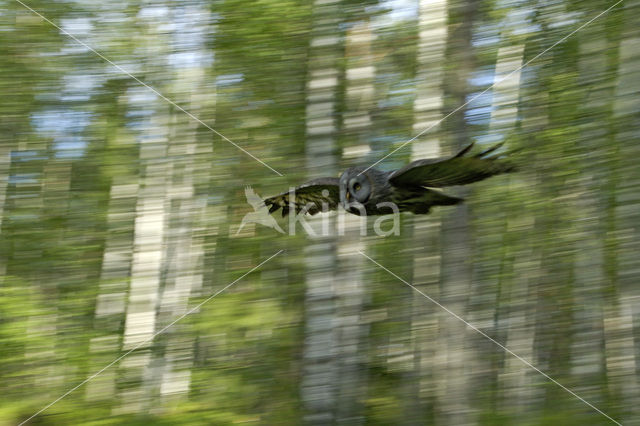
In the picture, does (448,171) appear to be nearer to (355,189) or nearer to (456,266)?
(355,189)

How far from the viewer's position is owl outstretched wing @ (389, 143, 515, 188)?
225cm

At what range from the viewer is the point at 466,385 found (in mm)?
3695

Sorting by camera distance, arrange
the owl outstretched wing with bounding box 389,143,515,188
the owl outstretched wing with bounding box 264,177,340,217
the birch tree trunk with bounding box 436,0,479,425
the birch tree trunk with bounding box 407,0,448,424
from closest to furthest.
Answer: the owl outstretched wing with bounding box 389,143,515,188 < the owl outstretched wing with bounding box 264,177,340,217 < the birch tree trunk with bounding box 436,0,479,425 < the birch tree trunk with bounding box 407,0,448,424

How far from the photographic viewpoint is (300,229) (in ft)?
12.8

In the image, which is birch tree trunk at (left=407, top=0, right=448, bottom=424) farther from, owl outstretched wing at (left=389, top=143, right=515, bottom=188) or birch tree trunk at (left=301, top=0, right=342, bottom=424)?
owl outstretched wing at (left=389, top=143, right=515, bottom=188)

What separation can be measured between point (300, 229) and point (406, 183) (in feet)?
5.12

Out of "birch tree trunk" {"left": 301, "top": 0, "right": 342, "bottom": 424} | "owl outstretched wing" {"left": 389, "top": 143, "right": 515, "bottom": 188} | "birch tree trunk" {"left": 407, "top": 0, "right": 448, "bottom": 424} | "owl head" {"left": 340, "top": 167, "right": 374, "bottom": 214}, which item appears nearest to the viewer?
"owl outstretched wing" {"left": 389, "top": 143, "right": 515, "bottom": 188}

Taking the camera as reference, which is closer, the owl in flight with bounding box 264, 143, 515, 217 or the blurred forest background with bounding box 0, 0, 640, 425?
the owl in flight with bounding box 264, 143, 515, 217

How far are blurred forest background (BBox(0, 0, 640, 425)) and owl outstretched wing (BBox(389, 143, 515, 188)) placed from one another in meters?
1.08

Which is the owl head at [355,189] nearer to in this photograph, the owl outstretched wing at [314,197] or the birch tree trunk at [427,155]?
the owl outstretched wing at [314,197]

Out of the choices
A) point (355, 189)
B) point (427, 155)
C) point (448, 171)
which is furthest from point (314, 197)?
point (427, 155)

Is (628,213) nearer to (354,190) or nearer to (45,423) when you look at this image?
(354,190)

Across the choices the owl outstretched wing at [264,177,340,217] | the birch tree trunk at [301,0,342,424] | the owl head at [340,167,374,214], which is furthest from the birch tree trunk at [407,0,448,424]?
the owl head at [340,167,374,214]

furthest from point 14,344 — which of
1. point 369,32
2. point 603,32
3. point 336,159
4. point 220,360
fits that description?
point 603,32
